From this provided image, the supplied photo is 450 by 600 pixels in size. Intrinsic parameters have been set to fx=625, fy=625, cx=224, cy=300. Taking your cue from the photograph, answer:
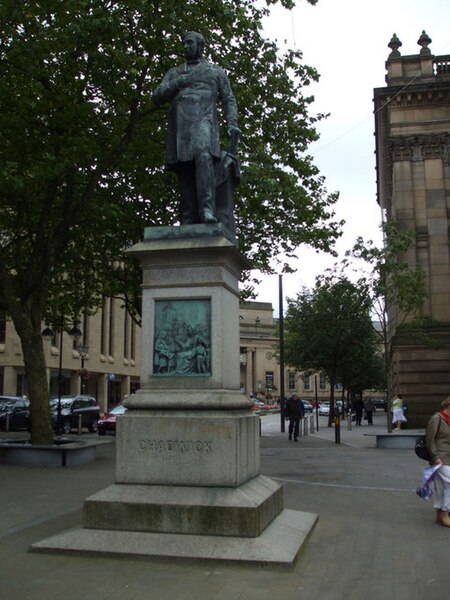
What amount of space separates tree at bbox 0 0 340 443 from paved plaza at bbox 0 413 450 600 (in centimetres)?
682

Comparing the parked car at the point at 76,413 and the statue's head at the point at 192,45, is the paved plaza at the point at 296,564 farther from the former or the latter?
the parked car at the point at 76,413

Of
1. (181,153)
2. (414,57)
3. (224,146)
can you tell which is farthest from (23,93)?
(414,57)

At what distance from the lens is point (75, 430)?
32.3 metres

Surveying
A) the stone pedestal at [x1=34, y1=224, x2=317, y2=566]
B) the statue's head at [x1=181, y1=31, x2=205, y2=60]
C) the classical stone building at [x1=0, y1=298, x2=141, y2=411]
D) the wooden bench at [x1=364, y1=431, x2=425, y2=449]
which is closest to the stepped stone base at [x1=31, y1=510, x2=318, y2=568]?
the stone pedestal at [x1=34, y1=224, x2=317, y2=566]

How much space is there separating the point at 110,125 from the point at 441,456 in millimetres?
12363

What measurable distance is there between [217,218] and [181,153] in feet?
3.01

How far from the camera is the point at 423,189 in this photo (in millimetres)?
30922

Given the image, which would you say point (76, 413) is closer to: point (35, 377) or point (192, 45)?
point (35, 377)

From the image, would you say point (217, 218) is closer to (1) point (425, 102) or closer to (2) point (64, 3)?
(2) point (64, 3)

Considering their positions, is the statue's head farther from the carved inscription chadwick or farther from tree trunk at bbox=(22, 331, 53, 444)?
tree trunk at bbox=(22, 331, 53, 444)

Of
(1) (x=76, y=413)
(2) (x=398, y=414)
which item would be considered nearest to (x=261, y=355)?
(1) (x=76, y=413)

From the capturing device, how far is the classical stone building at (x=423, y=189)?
94.1 feet

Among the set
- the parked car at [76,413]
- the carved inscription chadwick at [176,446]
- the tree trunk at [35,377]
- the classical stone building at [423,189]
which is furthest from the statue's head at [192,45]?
the parked car at [76,413]

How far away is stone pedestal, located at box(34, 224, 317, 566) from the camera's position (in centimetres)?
615
